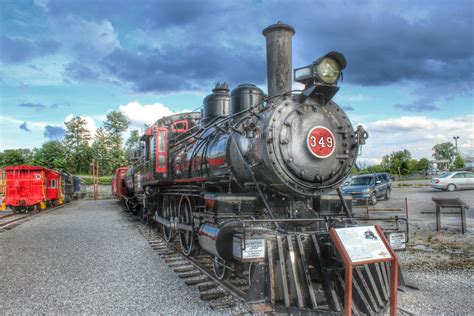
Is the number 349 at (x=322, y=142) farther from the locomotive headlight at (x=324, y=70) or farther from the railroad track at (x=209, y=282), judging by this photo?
the railroad track at (x=209, y=282)

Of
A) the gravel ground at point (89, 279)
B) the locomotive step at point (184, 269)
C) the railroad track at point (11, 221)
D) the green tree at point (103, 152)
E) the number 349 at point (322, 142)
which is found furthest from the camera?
the green tree at point (103, 152)

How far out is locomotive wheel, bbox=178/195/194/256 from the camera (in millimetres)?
7371

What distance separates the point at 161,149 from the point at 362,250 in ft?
21.9

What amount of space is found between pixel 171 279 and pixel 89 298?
1294mm

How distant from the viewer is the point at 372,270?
4574 mm

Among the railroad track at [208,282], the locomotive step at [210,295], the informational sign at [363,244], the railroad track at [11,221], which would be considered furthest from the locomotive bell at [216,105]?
the railroad track at [11,221]

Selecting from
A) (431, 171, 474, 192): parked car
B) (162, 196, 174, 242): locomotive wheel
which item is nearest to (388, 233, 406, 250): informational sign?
(162, 196, 174, 242): locomotive wheel

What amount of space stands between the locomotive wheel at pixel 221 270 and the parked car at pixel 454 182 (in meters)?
22.6

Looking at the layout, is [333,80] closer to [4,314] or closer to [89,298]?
[89,298]

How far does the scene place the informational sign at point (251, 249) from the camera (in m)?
4.22

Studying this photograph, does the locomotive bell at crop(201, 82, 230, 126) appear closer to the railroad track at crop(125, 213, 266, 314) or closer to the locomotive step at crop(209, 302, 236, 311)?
the railroad track at crop(125, 213, 266, 314)

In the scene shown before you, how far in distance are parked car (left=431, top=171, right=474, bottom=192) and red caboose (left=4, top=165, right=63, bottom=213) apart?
76.4 ft

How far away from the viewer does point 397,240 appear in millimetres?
4785

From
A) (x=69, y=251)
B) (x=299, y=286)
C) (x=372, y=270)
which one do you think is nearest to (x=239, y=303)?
(x=299, y=286)
